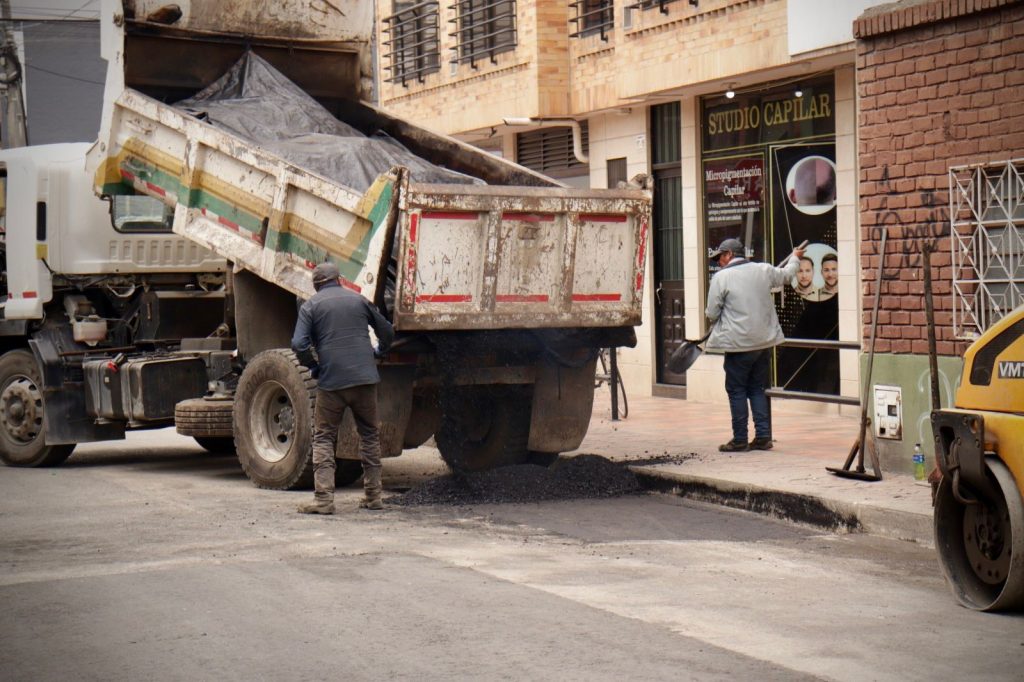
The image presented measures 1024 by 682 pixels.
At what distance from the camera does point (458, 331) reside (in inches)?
433

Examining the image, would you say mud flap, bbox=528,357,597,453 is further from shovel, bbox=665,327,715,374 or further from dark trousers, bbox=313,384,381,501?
dark trousers, bbox=313,384,381,501

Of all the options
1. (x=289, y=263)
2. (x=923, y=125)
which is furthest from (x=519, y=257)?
(x=923, y=125)

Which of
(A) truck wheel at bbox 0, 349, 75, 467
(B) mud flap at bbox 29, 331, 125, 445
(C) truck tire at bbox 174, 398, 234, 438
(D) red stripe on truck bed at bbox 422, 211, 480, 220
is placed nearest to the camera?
(D) red stripe on truck bed at bbox 422, 211, 480, 220

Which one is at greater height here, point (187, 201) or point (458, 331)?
point (187, 201)

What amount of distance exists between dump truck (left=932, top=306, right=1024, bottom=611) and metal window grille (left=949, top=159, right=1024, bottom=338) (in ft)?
9.64

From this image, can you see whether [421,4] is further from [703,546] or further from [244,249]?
[703,546]

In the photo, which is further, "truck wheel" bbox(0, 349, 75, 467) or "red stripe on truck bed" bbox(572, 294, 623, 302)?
"truck wheel" bbox(0, 349, 75, 467)

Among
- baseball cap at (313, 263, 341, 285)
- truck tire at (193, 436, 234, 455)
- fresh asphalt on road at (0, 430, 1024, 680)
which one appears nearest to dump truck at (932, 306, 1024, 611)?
fresh asphalt on road at (0, 430, 1024, 680)

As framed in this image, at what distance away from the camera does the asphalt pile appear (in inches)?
436

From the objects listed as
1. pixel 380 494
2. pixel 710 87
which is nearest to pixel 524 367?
pixel 380 494

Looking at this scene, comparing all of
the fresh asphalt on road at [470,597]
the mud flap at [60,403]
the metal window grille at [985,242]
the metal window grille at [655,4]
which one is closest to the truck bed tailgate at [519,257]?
the fresh asphalt on road at [470,597]

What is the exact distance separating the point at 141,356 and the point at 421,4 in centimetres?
1260

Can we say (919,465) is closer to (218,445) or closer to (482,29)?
(218,445)

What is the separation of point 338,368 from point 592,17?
38.4 feet
